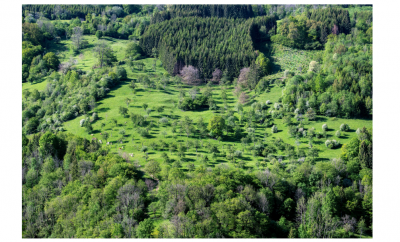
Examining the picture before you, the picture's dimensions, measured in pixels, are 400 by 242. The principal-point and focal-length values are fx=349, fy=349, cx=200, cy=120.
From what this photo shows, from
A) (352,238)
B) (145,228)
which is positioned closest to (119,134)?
(145,228)

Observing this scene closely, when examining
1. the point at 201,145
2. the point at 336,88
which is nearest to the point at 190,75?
the point at 201,145

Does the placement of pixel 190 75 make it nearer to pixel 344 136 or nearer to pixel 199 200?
pixel 344 136

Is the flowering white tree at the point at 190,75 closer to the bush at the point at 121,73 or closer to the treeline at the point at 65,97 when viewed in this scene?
the bush at the point at 121,73

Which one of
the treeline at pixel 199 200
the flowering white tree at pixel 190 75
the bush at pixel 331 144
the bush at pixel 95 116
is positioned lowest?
the treeline at pixel 199 200

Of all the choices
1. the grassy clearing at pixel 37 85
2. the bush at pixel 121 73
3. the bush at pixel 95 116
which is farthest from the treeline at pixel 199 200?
the grassy clearing at pixel 37 85

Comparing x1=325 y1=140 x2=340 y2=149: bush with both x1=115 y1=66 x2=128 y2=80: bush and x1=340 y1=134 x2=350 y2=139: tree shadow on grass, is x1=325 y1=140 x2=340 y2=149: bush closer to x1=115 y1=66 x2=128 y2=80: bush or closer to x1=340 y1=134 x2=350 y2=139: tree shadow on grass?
x1=340 y1=134 x2=350 y2=139: tree shadow on grass

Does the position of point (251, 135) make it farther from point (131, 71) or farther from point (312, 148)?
point (131, 71)

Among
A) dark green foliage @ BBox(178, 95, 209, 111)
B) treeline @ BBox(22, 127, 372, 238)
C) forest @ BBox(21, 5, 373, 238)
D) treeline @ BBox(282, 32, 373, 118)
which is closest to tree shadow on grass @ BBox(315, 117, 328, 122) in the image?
forest @ BBox(21, 5, 373, 238)

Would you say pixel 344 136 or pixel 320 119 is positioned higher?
pixel 320 119
